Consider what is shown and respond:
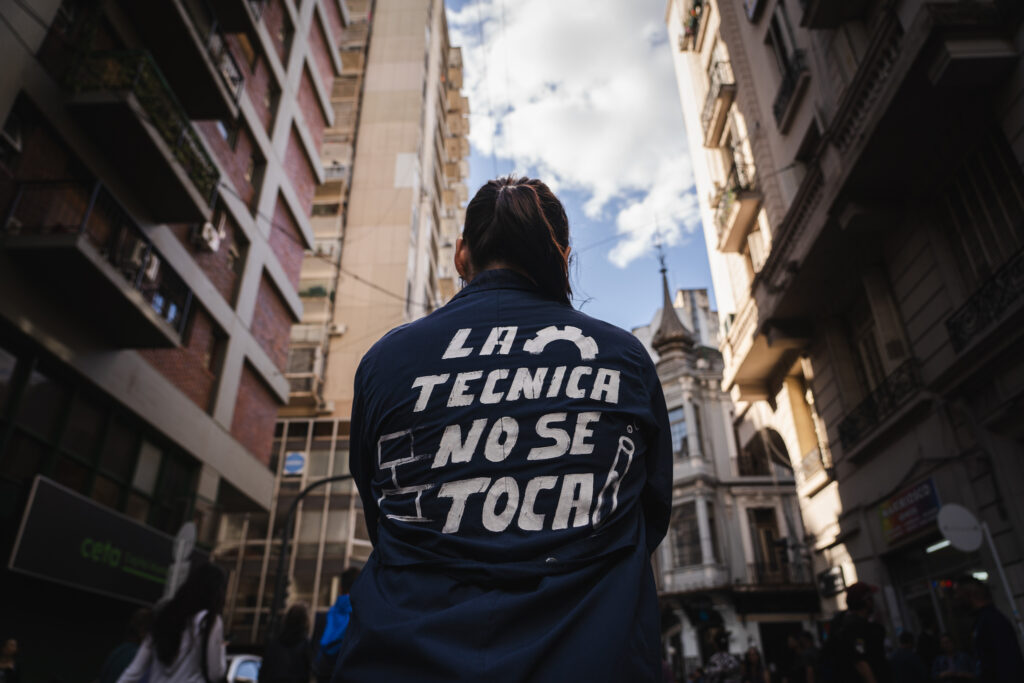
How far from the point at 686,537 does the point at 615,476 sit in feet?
112

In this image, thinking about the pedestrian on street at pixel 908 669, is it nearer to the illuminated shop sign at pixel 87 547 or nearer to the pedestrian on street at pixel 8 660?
the pedestrian on street at pixel 8 660

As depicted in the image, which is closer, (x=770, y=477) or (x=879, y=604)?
(x=879, y=604)

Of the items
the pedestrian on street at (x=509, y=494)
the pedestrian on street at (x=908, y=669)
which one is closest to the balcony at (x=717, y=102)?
the pedestrian on street at (x=908, y=669)

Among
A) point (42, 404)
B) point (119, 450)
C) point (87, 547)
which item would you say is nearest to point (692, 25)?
point (119, 450)

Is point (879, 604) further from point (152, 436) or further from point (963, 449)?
point (152, 436)

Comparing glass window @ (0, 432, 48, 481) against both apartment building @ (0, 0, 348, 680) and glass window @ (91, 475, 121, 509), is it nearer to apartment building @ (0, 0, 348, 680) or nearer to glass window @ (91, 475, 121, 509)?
apartment building @ (0, 0, 348, 680)

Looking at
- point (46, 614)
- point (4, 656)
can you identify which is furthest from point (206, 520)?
point (4, 656)

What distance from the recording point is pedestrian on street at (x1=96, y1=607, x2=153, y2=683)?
518 cm

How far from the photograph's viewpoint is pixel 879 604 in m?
11.5

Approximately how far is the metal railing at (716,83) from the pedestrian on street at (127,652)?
18.1 metres

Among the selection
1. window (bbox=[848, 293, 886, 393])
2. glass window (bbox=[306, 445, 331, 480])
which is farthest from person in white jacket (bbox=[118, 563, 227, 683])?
glass window (bbox=[306, 445, 331, 480])

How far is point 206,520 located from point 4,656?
25.4 ft

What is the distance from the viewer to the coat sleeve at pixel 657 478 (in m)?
1.52

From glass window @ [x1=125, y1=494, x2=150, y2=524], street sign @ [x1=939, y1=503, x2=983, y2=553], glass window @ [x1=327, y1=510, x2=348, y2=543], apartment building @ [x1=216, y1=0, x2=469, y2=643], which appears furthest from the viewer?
glass window @ [x1=327, y1=510, x2=348, y2=543]
